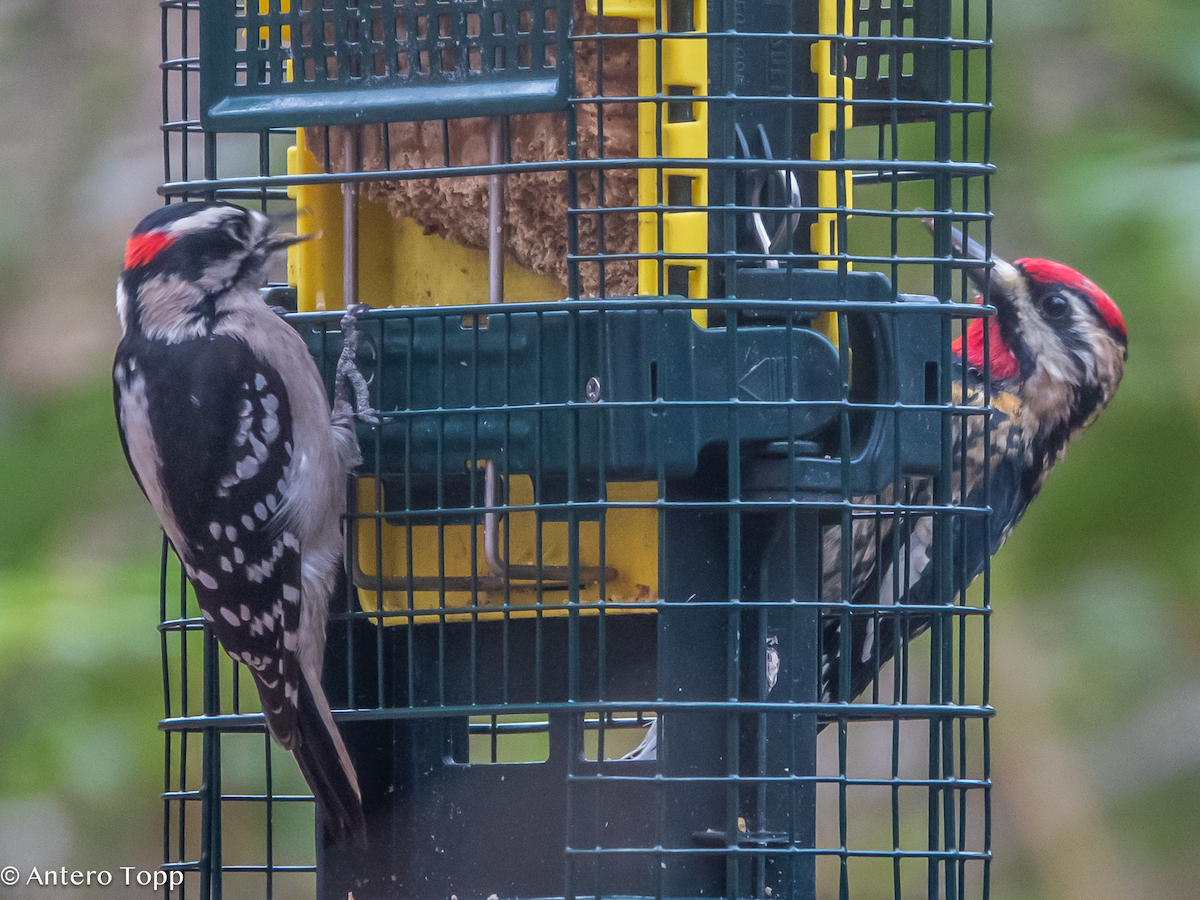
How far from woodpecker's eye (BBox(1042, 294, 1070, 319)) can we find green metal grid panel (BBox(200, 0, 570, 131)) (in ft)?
7.47

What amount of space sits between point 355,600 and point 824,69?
60.5 inches

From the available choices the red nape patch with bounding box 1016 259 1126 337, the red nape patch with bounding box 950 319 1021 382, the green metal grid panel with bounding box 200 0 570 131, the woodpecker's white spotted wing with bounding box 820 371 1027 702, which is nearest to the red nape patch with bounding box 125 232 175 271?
the green metal grid panel with bounding box 200 0 570 131

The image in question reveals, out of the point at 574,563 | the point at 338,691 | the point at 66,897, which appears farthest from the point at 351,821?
the point at 66,897

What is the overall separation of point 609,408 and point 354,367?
651mm

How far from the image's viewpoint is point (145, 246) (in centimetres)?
420

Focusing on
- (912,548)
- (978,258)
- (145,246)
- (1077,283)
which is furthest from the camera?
(1077,283)

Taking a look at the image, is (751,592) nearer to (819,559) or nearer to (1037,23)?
(819,559)

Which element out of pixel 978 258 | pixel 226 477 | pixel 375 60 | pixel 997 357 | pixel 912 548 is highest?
pixel 375 60

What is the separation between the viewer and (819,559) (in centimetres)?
359

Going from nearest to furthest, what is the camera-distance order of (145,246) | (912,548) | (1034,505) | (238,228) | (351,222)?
(351,222)
(238,228)
(145,246)
(912,548)
(1034,505)

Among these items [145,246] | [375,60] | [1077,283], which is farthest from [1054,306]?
[145,246]

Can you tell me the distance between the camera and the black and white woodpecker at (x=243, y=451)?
12.4 feet

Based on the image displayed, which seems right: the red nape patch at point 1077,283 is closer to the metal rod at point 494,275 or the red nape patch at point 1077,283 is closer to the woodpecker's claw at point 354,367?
the metal rod at point 494,275

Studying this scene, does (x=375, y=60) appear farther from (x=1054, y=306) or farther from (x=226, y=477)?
(x=1054, y=306)
